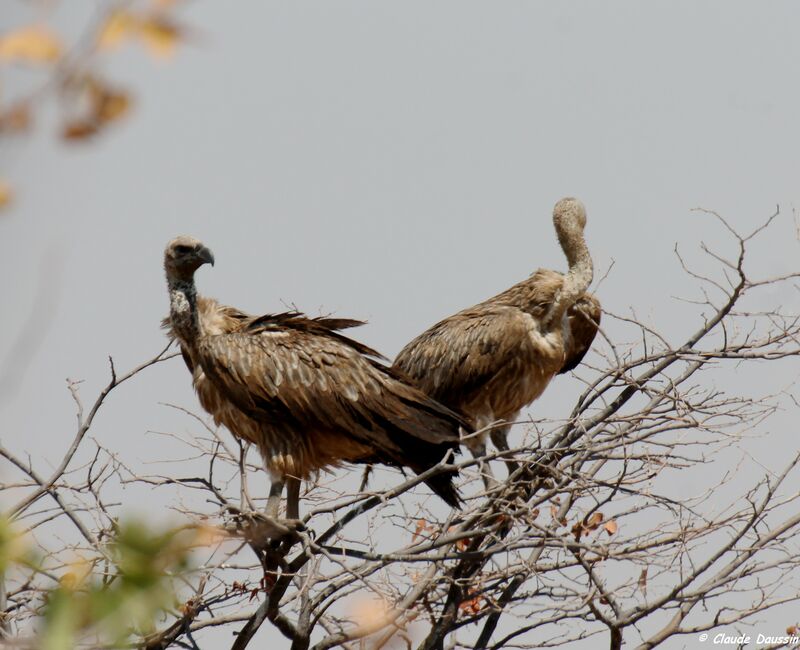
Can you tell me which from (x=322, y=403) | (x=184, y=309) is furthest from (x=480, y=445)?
(x=184, y=309)

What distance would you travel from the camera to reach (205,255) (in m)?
7.42

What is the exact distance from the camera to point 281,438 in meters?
7.39

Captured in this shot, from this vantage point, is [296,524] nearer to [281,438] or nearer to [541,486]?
[281,438]

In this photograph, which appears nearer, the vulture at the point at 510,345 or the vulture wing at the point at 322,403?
the vulture wing at the point at 322,403

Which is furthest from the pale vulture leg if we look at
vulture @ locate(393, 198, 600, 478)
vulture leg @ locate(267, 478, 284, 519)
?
vulture leg @ locate(267, 478, 284, 519)

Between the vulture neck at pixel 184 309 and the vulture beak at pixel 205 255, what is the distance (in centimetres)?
19

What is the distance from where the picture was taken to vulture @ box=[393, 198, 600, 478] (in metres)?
9.11

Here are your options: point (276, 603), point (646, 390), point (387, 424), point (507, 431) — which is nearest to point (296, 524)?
point (276, 603)

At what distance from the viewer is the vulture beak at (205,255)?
24.3 feet

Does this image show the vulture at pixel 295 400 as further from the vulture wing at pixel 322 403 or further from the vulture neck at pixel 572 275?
the vulture neck at pixel 572 275

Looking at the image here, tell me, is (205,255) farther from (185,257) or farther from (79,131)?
(79,131)

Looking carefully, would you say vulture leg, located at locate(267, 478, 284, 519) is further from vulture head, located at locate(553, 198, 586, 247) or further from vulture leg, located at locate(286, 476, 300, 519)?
vulture head, located at locate(553, 198, 586, 247)

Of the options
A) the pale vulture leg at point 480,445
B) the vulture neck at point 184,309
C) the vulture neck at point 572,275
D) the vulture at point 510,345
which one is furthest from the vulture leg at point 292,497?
the vulture neck at point 572,275

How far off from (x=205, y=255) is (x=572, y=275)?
118 inches
